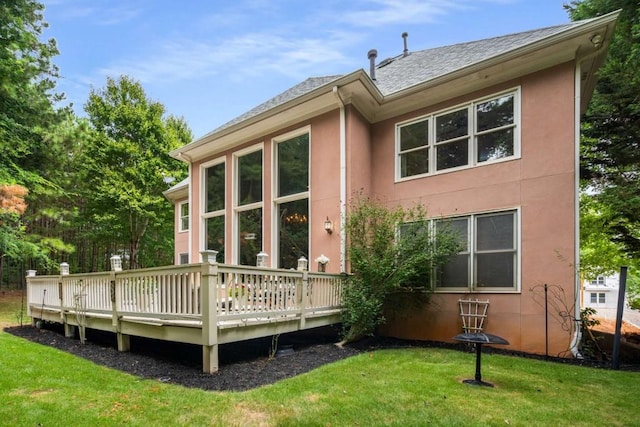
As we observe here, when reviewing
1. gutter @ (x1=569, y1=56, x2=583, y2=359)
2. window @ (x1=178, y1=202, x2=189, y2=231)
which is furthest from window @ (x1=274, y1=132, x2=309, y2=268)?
window @ (x1=178, y1=202, x2=189, y2=231)

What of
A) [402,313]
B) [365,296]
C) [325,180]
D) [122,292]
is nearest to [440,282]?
[402,313]

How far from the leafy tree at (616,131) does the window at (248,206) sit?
8.23 meters

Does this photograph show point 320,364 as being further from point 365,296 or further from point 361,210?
point 361,210

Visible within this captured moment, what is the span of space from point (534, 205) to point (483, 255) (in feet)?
4.20

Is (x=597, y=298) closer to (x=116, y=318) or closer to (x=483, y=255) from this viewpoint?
(x=483, y=255)

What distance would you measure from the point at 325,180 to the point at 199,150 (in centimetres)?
464

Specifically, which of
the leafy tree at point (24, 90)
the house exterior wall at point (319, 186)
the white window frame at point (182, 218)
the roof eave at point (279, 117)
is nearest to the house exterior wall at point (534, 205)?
the house exterior wall at point (319, 186)

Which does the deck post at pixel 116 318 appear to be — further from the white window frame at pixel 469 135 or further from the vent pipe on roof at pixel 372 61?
the vent pipe on roof at pixel 372 61

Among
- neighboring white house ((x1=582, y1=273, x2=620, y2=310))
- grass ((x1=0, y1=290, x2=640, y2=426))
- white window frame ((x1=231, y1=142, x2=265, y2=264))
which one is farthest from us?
neighboring white house ((x1=582, y1=273, x2=620, y2=310))

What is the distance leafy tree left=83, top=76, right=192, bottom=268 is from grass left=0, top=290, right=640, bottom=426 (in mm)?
13100

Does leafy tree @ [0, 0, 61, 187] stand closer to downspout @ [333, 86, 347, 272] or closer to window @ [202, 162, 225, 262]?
window @ [202, 162, 225, 262]

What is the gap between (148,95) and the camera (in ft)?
62.8

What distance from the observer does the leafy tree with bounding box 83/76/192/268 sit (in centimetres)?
1650

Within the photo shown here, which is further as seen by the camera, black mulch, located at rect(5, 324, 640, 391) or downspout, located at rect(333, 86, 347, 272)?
downspout, located at rect(333, 86, 347, 272)
